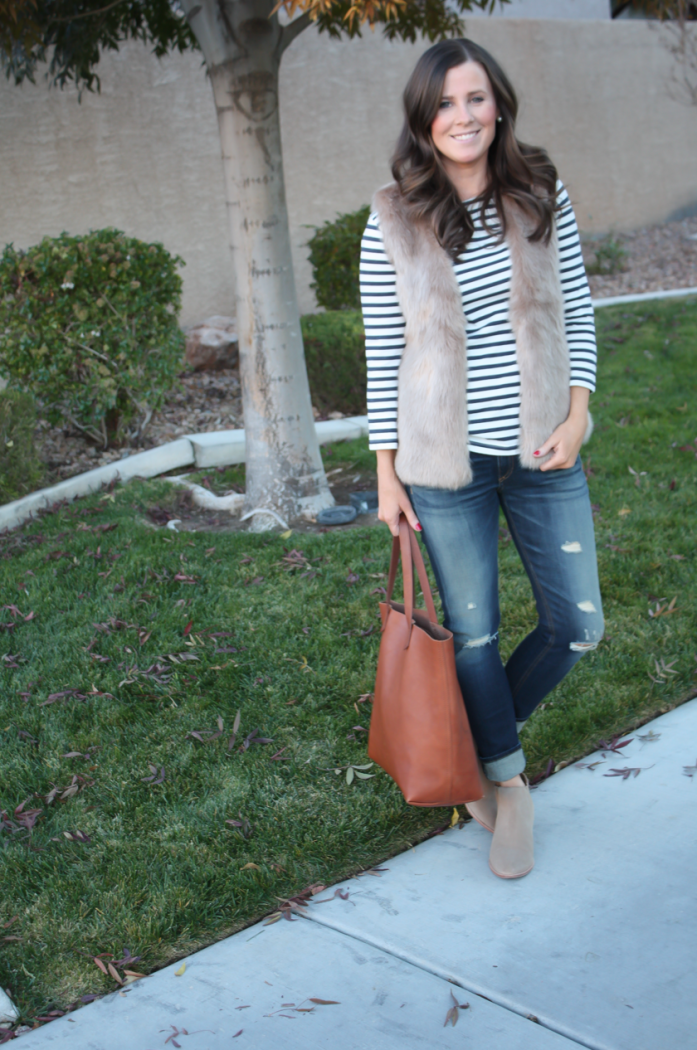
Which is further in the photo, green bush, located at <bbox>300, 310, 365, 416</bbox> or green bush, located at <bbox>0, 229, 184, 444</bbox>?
green bush, located at <bbox>300, 310, 365, 416</bbox>

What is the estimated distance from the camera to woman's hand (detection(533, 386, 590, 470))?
86.8 inches

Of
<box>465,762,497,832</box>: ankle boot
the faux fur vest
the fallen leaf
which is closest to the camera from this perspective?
the faux fur vest

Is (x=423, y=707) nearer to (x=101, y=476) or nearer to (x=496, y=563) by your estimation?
(x=496, y=563)

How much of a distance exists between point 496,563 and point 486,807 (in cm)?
77

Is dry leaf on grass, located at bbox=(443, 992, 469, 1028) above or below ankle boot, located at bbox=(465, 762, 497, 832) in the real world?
below

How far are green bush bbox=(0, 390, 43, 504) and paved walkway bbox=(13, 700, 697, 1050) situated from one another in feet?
13.0

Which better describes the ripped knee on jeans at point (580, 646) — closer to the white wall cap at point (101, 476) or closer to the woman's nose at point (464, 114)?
the woman's nose at point (464, 114)

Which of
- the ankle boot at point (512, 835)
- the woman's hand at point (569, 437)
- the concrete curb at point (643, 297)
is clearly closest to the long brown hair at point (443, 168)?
the woman's hand at point (569, 437)

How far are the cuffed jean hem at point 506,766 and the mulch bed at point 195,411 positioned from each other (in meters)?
4.51

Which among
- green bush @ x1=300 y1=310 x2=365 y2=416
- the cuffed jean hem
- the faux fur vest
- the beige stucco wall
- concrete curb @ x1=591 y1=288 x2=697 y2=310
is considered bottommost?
the cuffed jean hem

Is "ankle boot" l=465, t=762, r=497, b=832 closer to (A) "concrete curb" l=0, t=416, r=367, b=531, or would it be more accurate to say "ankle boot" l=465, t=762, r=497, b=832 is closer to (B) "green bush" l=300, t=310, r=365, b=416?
(A) "concrete curb" l=0, t=416, r=367, b=531

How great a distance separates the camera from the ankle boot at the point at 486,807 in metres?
2.58

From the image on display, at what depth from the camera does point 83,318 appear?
6.03 meters

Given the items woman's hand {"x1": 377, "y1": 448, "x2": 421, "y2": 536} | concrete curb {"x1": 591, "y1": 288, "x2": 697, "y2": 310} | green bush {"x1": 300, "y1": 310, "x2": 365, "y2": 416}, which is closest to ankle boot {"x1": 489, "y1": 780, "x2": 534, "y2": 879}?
woman's hand {"x1": 377, "y1": 448, "x2": 421, "y2": 536}
